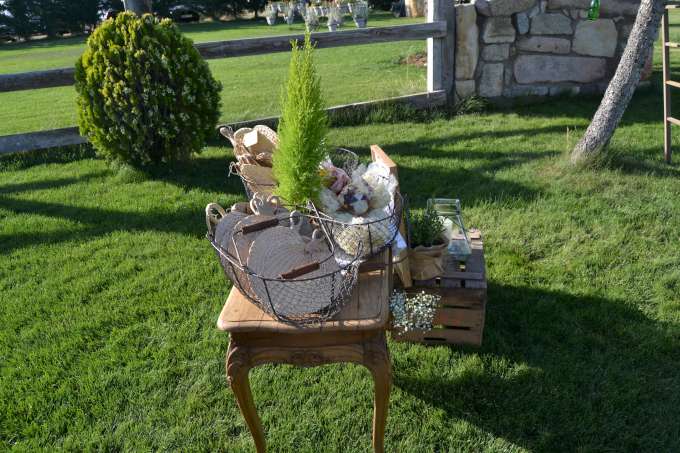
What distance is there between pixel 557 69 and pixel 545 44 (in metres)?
0.42

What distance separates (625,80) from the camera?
4.61 meters

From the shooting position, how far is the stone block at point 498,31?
6.91 m

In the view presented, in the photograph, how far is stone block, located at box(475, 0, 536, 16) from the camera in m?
6.78

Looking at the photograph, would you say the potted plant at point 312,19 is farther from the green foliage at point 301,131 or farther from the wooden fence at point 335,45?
the green foliage at point 301,131

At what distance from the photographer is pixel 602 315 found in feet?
9.96

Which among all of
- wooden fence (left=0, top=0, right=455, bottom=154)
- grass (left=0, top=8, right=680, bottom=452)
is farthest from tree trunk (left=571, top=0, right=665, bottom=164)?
wooden fence (left=0, top=0, right=455, bottom=154)

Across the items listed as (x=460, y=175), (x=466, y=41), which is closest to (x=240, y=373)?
(x=460, y=175)

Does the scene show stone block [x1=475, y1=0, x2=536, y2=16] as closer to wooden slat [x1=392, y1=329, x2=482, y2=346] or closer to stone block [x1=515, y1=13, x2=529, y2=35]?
stone block [x1=515, y1=13, x2=529, y2=35]

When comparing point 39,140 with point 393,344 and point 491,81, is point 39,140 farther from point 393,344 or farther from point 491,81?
point 491,81

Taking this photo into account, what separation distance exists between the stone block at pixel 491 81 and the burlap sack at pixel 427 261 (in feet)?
17.0

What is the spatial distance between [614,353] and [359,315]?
1.73m

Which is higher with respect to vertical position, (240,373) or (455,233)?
(455,233)

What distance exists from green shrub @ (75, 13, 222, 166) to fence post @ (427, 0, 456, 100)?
3326 millimetres

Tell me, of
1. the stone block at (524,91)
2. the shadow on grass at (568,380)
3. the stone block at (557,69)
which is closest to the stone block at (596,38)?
the stone block at (557,69)
